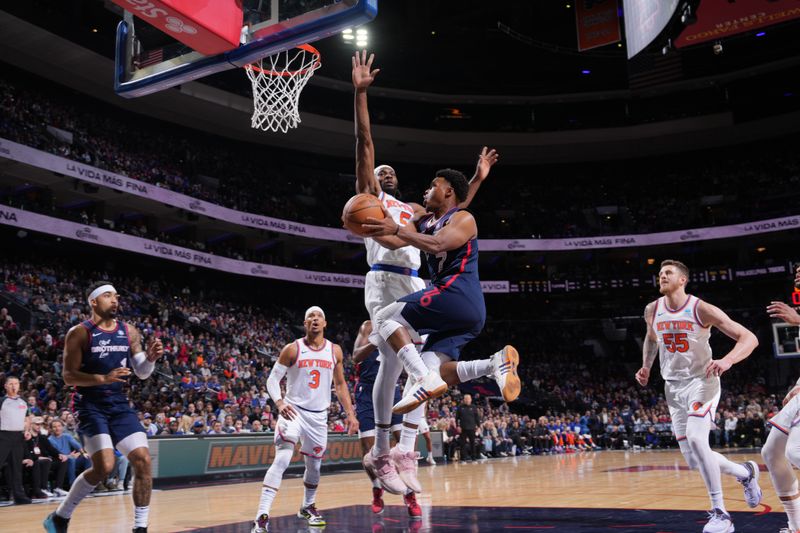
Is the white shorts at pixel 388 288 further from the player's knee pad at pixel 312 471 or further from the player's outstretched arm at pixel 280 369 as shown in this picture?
the player's knee pad at pixel 312 471

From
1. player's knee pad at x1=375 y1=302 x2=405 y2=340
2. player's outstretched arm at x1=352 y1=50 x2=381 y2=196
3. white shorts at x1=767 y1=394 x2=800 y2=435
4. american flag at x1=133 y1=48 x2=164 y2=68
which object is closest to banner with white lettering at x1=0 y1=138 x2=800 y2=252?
american flag at x1=133 y1=48 x2=164 y2=68

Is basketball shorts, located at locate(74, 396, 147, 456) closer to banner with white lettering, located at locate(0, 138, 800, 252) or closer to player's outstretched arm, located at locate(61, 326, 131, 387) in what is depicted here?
player's outstretched arm, located at locate(61, 326, 131, 387)

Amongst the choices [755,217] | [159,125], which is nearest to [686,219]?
[755,217]

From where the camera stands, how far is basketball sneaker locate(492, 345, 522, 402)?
18.2ft

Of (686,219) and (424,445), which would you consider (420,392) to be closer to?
(424,445)

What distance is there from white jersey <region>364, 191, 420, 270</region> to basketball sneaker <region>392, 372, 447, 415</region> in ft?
5.08

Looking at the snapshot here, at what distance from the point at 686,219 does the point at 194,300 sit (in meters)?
24.4

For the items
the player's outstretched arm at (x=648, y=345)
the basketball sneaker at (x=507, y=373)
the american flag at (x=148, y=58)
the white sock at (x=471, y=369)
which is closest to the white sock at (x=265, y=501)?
the white sock at (x=471, y=369)

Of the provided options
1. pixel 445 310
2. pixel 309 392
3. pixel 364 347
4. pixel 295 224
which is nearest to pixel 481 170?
pixel 445 310

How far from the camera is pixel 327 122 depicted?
112 feet

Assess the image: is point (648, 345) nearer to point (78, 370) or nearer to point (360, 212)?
point (360, 212)

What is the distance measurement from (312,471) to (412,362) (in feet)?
9.61

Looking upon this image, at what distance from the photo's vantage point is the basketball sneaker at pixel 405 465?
6578 millimetres

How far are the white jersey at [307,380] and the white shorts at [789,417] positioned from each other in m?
4.59
